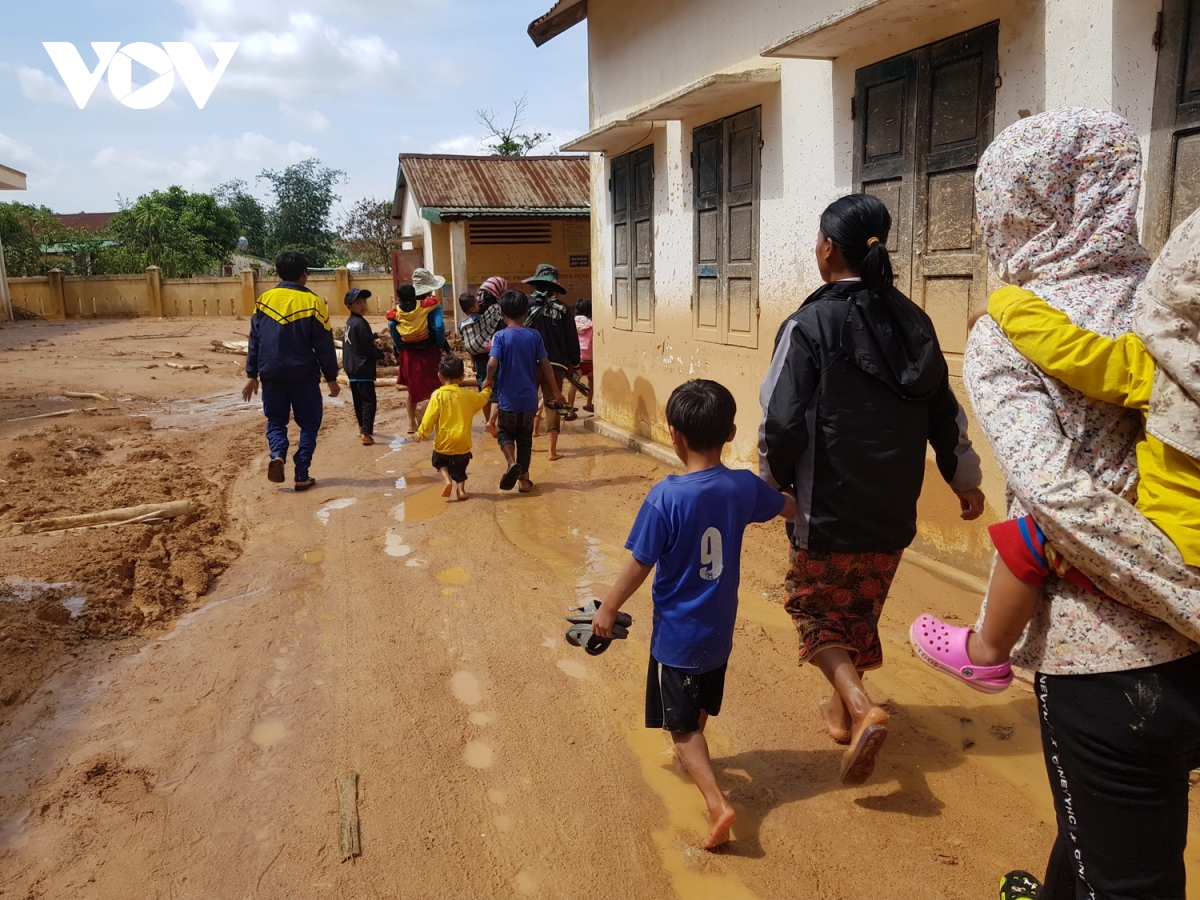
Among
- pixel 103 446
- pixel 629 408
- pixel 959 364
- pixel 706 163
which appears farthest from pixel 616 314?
pixel 103 446

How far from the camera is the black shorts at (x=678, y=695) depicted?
2705mm

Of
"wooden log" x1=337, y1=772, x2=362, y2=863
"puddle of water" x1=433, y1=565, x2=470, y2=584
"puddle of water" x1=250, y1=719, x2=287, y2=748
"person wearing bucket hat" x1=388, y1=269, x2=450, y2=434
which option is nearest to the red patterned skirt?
"wooden log" x1=337, y1=772, x2=362, y2=863

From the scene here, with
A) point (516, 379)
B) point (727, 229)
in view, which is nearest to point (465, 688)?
point (516, 379)

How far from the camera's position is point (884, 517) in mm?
2848

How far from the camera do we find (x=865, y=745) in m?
2.62

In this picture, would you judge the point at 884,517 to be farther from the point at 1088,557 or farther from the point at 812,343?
the point at 1088,557

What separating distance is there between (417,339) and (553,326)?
4.61 feet

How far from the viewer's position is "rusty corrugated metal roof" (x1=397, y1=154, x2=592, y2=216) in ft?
59.7

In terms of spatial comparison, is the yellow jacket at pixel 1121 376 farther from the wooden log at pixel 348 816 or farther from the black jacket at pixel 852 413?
the wooden log at pixel 348 816

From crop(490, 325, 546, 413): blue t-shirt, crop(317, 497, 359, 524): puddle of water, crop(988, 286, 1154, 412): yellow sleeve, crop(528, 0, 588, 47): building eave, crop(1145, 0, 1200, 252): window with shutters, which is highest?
crop(528, 0, 588, 47): building eave

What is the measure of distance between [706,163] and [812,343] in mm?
4755

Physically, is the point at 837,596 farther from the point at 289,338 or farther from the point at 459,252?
the point at 459,252

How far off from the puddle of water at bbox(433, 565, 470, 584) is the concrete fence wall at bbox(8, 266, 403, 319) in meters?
25.7

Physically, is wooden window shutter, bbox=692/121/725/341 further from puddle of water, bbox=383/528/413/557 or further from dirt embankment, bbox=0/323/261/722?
dirt embankment, bbox=0/323/261/722
